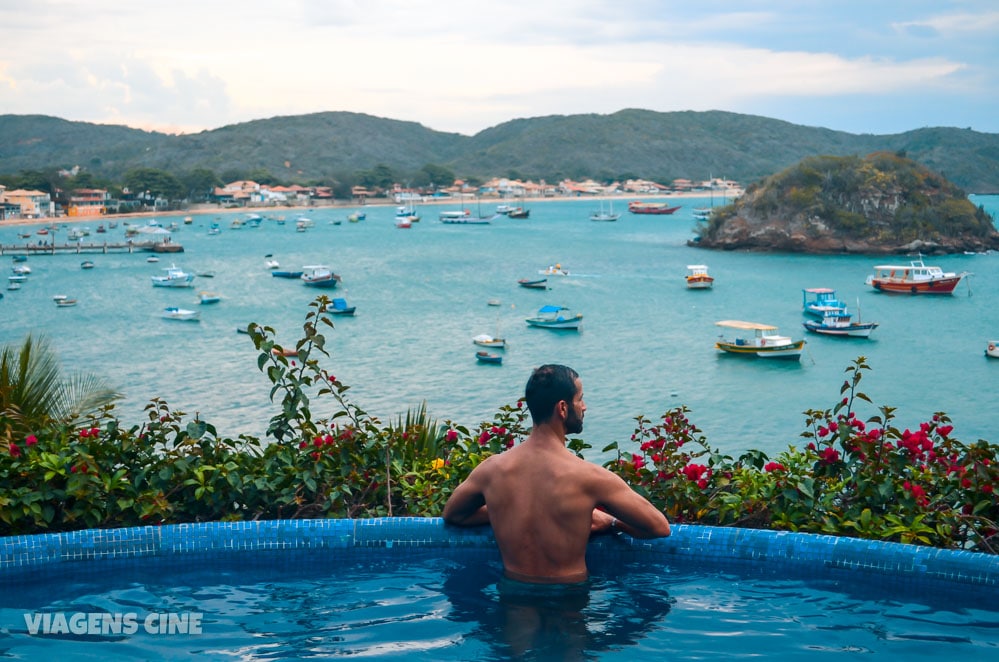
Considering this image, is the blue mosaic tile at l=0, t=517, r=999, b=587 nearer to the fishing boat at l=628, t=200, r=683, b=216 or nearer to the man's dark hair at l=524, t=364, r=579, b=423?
the man's dark hair at l=524, t=364, r=579, b=423

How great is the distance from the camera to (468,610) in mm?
5395

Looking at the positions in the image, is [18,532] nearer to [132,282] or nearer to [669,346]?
[669,346]

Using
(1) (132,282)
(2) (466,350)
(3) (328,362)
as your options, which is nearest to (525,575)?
(3) (328,362)

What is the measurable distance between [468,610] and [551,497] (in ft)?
3.18

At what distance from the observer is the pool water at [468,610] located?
4.95m

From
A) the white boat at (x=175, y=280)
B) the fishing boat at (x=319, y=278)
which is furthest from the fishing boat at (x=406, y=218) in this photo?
the white boat at (x=175, y=280)

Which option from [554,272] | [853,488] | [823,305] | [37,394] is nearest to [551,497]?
[853,488]

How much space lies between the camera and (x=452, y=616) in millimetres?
5359

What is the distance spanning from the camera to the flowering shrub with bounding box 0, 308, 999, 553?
5691mm

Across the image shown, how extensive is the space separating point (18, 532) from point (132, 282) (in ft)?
255

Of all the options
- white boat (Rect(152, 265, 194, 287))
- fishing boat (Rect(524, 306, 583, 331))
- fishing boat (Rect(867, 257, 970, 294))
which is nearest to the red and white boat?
fishing boat (Rect(867, 257, 970, 294))

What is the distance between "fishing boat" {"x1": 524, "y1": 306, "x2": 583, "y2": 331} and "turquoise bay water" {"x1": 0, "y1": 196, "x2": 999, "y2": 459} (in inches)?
40.0

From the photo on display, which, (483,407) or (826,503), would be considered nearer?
(826,503)

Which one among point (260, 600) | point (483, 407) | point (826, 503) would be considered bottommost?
point (483, 407)
